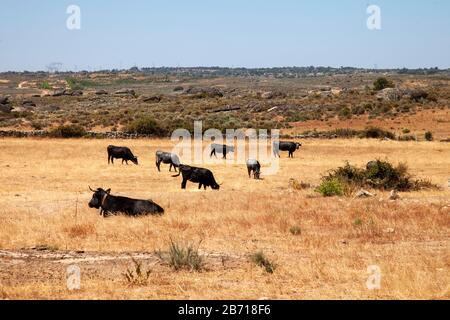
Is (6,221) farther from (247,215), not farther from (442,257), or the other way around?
(442,257)

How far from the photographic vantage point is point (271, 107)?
73000mm

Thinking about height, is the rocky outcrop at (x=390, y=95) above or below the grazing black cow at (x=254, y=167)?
above

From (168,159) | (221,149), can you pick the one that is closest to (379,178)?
(168,159)

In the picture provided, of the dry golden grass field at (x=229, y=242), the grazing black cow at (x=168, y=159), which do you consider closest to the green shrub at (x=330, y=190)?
the dry golden grass field at (x=229, y=242)

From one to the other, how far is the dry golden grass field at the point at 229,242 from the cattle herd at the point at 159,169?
55 cm

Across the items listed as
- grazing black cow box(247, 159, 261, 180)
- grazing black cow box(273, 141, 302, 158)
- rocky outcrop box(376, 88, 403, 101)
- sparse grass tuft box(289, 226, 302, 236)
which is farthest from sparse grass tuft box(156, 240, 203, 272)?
rocky outcrop box(376, 88, 403, 101)

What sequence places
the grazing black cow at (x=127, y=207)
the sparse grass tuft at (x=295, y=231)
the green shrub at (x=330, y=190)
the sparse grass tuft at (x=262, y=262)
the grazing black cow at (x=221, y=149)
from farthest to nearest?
the grazing black cow at (x=221, y=149) < the green shrub at (x=330, y=190) < the grazing black cow at (x=127, y=207) < the sparse grass tuft at (x=295, y=231) < the sparse grass tuft at (x=262, y=262)

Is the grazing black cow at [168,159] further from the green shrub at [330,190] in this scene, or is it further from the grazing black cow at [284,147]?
the green shrub at [330,190]

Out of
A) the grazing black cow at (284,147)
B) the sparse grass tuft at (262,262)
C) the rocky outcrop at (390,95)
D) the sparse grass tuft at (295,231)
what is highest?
the rocky outcrop at (390,95)

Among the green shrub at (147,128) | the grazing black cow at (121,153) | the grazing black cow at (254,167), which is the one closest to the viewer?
the grazing black cow at (254,167)

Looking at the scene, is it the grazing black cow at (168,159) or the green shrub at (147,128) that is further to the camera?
the green shrub at (147,128)

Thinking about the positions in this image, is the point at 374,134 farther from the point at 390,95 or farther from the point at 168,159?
the point at 390,95

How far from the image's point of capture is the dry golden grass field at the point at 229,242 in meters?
9.23
